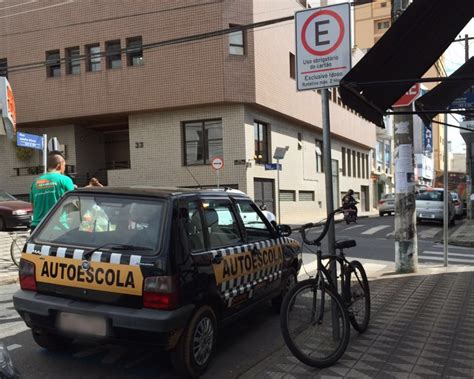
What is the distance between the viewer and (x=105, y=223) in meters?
4.30

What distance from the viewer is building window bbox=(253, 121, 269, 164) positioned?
77.4ft

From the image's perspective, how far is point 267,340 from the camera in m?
5.24

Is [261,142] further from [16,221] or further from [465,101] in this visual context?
[465,101]

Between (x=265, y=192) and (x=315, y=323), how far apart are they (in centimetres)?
1965

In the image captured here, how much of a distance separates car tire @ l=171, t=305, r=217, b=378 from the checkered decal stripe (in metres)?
0.67

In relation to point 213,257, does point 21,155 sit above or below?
above

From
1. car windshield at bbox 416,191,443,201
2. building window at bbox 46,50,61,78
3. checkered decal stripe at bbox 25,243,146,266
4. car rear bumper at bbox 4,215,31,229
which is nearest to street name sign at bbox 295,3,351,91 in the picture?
checkered decal stripe at bbox 25,243,146,266

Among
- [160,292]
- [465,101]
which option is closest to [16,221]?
[465,101]

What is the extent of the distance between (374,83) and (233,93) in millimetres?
17531

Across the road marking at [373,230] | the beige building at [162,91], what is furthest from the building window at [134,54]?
the road marking at [373,230]

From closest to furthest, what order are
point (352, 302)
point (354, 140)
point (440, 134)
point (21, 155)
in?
point (352, 302)
point (21, 155)
point (354, 140)
point (440, 134)

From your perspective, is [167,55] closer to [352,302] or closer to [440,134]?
[352,302]

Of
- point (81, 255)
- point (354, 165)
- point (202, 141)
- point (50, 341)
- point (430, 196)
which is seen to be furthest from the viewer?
point (354, 165)

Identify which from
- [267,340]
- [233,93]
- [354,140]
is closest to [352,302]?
[267,340]
